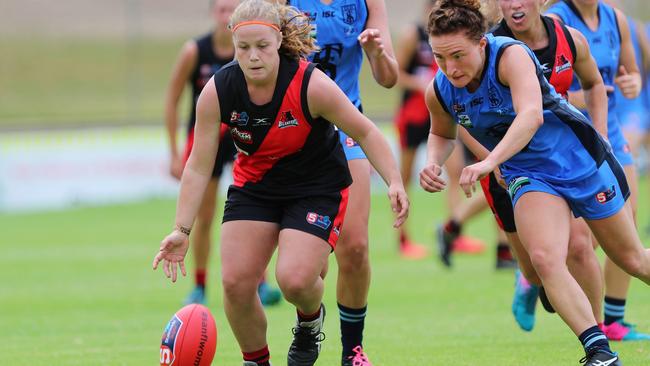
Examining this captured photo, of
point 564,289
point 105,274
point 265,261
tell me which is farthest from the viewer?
point 105,274

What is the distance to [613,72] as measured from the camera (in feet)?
26.7

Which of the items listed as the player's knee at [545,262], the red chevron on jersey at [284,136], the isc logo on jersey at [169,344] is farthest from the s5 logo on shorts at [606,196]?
the isc logo on jersey at [169,344]

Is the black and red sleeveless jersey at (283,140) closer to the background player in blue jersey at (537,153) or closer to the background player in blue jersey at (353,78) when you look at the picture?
the background player in blue jersey at (353,78)

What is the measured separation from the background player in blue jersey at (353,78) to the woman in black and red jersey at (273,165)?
322 mm

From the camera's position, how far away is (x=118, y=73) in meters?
28.2

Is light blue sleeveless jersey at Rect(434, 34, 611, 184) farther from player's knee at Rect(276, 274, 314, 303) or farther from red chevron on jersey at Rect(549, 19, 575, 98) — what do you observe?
player's knee at Rect(276, 274, 314, 303)

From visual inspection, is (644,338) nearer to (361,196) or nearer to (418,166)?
(361,196)

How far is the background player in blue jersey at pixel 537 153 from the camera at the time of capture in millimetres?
5855

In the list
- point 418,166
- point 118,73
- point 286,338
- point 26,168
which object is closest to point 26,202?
point 26,168

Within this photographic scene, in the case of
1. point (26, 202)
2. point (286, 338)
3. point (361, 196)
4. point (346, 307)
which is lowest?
point (26, 202)

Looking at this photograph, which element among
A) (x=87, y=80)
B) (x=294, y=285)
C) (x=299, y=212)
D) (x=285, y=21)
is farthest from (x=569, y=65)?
(x=87, y=80)

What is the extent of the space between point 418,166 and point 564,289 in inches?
593

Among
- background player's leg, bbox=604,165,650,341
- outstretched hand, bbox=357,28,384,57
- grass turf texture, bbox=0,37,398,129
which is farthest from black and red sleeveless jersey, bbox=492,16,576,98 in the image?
grass turf texture, bbox=0,37,398,129

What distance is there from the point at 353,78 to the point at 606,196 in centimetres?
183
